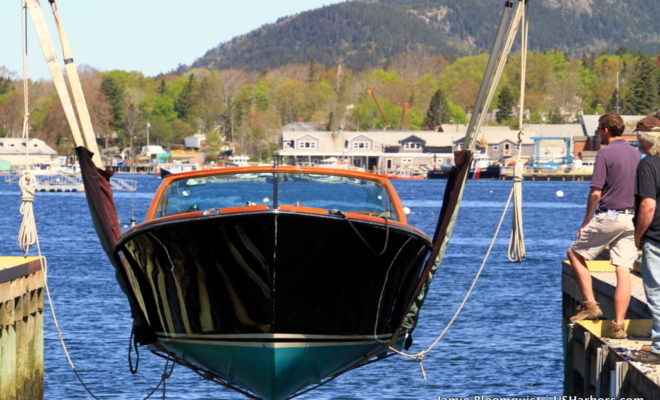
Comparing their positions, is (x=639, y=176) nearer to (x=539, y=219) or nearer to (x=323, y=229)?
(x=323, y=229)

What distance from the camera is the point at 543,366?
81.4 feet

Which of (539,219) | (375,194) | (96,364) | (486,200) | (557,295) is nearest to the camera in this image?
(375,194)

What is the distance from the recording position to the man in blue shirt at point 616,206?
1303 cm

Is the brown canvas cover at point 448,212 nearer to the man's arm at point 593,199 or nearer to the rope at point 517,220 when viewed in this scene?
the rope at point 517,220

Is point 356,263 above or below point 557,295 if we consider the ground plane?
above

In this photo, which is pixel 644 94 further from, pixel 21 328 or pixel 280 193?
pixel 280 193

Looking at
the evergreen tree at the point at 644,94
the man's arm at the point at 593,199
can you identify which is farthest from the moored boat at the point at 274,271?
the evergreen tree at the point at 644,94

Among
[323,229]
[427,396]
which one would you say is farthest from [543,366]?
[323,229]

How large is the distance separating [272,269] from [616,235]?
359 cm

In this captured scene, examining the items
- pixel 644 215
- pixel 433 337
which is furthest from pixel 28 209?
pixel 433 337

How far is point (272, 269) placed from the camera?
517 inches

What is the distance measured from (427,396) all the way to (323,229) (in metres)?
9.74

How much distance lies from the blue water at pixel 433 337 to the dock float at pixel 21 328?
10.8ft

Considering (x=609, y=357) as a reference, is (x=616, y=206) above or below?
above
